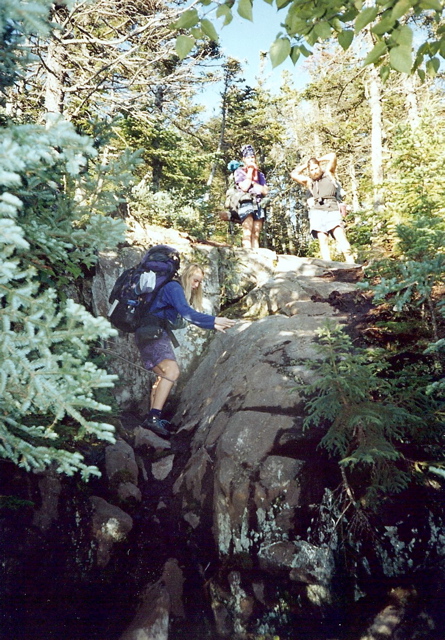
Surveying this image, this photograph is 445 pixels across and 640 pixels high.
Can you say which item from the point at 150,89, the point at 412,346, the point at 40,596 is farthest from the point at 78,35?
the point at 40,596

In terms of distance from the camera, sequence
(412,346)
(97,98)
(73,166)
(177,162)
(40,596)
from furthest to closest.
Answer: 1. (177,162)
2. (97,98)
3. (412,346)
4. (40,596)
5. (73,166)

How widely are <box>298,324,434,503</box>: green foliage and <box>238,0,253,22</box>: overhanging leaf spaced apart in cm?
273

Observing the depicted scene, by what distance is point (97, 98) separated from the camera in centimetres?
834

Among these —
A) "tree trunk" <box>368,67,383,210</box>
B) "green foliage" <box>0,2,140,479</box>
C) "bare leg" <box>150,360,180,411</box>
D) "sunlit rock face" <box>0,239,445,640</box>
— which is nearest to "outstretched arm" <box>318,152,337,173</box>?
"tree trunk" <box>368,67,383,210</box>

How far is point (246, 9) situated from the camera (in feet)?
9.38

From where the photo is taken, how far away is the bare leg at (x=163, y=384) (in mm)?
6199

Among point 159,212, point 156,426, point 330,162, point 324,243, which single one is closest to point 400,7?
point 156,426

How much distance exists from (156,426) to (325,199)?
24.1 feet

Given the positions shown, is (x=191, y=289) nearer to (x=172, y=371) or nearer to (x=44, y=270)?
(x=172, y=371)

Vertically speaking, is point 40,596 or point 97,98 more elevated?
point 97,98

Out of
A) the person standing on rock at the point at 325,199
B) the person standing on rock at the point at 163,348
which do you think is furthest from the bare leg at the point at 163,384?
the person standing on rock at the point at 325,199

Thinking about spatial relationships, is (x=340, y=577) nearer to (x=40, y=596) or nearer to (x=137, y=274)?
(x=40, y=596)

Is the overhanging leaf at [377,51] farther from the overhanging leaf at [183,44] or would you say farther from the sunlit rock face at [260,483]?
the sunlit rock face at [260,483]

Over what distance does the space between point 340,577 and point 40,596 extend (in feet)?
9.30
